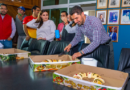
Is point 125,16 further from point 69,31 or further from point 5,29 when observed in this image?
point 5,29

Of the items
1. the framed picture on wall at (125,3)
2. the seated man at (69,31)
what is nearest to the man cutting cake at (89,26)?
the seated man at (69,31)

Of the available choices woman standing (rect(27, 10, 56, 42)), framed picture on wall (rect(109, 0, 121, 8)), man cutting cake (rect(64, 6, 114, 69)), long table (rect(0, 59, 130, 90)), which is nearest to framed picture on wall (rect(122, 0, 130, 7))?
framed picture on wall (rect(109, 0, 121, 8))

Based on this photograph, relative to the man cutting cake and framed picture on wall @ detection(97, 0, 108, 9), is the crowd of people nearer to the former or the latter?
the man cutting cake

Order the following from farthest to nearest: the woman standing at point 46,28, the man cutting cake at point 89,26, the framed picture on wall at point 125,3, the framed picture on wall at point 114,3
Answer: the framed picture on wall at point 114,3, the framed picture on wall at point 125,3, the woman standing at point 46,28, the man cutting cake at point 89,26

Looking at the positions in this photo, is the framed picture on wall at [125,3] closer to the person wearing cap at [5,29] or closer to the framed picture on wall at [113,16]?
the framed picture on wall at [113,16]

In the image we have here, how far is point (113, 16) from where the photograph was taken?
294 cm

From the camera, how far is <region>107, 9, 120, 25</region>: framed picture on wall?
9.52 feet

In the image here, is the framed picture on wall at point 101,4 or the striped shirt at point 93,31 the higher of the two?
the framed picture on wall at point 101,4

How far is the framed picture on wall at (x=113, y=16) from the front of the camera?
290cm

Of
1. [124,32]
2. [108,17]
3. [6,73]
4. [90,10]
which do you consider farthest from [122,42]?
[6,73]

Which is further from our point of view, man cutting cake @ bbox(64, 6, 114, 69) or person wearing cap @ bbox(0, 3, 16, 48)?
person wearing cap @ bbox(0, 3, 16, 48)

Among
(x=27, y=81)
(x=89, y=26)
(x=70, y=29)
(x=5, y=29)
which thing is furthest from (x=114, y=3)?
(x=27, y=81)

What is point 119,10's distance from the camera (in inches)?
113

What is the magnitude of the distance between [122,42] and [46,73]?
2435 mm
